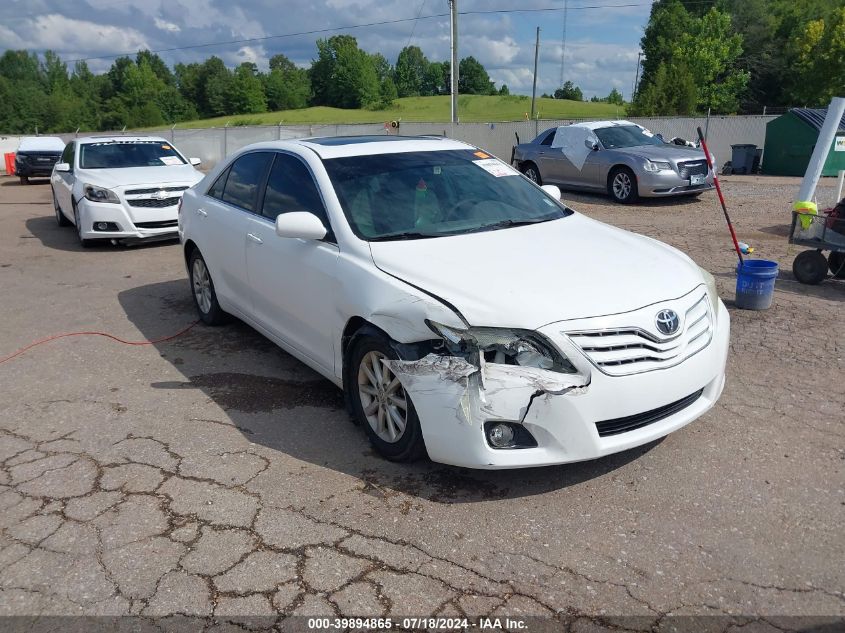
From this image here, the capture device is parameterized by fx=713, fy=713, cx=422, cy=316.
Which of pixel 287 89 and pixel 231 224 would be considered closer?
pixel 231 224

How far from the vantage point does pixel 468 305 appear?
339 centimetres

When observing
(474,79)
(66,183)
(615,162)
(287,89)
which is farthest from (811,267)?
(474,79)

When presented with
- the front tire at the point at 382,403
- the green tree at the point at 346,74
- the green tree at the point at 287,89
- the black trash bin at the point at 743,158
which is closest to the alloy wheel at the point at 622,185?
the black trash bin at the point at 743,158

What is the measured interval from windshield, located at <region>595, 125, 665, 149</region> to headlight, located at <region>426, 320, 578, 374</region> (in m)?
12.2

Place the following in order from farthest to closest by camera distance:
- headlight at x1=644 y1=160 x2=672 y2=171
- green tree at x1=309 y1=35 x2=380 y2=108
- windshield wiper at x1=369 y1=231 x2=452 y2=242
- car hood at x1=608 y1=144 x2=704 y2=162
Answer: green tree at x1=309 y1=35 x2=380 y2=108 → car hood at x1=608 y1=144 x2=704 y2=162 → headlight at x1=644 y1=160 x2=672 y2=171 → windshield wiper at x1=369 y1=231 x2=452 y2=242

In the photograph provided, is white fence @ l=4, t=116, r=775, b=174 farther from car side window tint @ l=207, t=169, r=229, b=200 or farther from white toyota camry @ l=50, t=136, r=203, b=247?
car side window tint @ l=207, t=169, r=229, b=200

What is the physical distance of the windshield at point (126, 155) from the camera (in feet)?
37.1

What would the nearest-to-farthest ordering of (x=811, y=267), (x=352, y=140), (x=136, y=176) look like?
1. (x=352, y=140)
2. (x=811, y=267)
3. (x=136, y=176)

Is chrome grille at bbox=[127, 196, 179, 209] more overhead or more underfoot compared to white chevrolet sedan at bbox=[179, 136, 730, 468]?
more underfoot

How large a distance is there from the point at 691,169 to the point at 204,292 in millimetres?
10420

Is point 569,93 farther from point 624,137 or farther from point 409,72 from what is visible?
point 624,137

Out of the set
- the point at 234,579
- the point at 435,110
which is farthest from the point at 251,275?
the point at 435,110

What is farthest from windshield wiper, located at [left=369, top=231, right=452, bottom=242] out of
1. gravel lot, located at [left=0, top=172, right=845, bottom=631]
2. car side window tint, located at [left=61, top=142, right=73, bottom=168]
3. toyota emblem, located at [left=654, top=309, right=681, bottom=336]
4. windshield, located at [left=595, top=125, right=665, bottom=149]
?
windshield, located at [left=595, top=125, right=665, bottom=149]

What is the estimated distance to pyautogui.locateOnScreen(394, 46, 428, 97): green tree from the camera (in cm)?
10494
